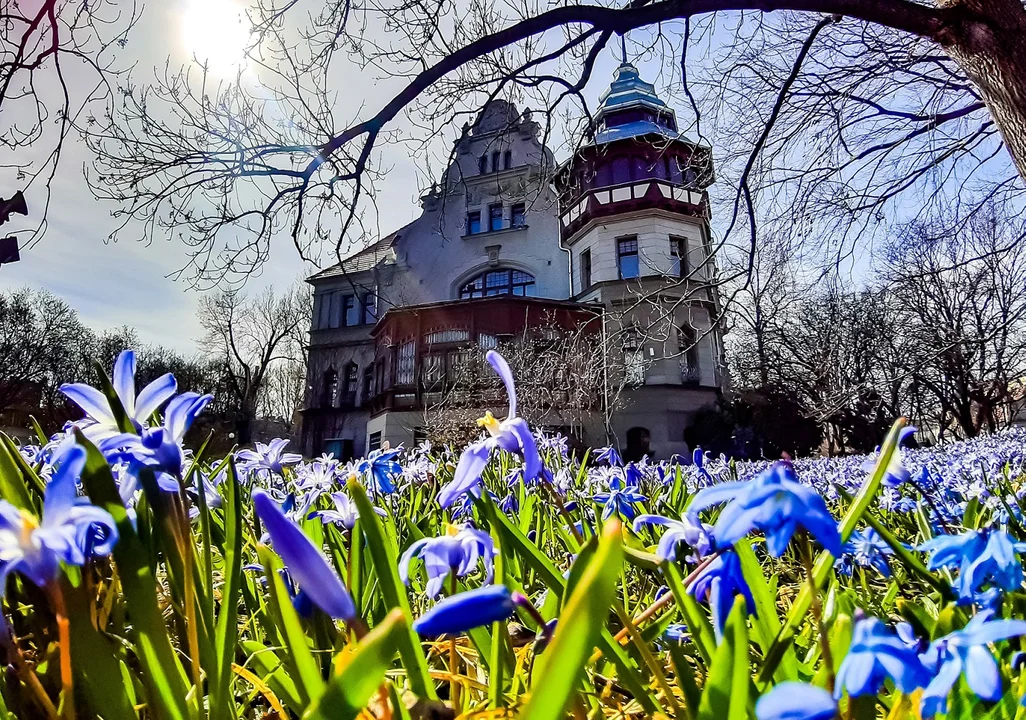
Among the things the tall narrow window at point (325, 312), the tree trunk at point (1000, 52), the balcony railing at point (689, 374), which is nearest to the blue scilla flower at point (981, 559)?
the tree trunk at point (1000, 52)

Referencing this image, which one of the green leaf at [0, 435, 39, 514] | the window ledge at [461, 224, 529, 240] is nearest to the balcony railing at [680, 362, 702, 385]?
the window ledge at [461, 224, 529, 240]

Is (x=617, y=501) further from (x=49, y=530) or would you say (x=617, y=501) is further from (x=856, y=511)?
(x=49, y=530)

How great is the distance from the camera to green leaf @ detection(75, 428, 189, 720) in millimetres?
583

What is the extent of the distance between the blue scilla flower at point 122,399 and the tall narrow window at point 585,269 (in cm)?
2081

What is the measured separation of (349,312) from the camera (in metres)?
26.4

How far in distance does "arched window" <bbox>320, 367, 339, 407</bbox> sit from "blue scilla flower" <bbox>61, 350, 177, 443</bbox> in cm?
2540

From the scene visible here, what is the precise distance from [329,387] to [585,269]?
1192 centimetres

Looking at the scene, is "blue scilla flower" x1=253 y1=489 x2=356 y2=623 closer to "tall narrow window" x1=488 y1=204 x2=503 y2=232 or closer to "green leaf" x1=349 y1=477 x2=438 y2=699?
"green leaf" x1=349 y1=477 x2=438 y2=699

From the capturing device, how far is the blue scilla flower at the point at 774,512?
422mm

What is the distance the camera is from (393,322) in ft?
70.0

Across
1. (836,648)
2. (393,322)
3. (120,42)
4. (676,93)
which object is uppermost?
(393,322)

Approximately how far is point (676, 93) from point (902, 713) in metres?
6.04

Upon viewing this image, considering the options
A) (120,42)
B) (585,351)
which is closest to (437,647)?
(120,42)

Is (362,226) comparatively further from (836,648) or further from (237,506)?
(836,648)
